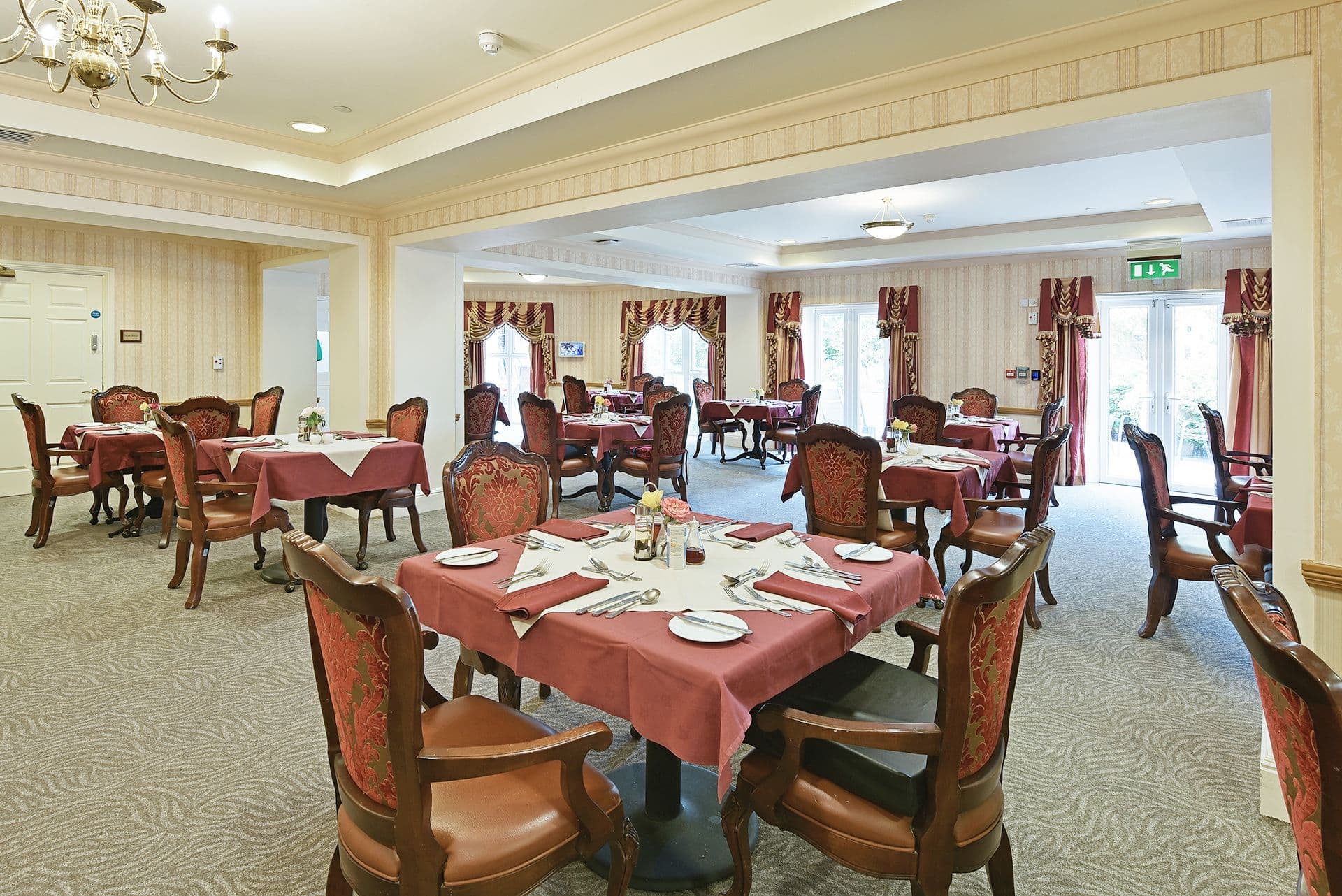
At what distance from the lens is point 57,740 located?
2.77 m

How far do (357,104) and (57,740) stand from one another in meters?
3.92

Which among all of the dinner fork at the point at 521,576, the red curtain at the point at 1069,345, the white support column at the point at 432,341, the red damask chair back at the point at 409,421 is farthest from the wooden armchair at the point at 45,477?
the red curtain at the point at 1069,345

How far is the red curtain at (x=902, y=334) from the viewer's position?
10461mm

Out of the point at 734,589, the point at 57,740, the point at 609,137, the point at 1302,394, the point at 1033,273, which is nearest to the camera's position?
the point at 734,589

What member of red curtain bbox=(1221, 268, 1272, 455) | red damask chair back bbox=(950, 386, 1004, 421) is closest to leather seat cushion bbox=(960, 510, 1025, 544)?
red damask chair back bbox=(950, 386, 1004, 421)

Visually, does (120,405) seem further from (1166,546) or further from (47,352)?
(1166,546)

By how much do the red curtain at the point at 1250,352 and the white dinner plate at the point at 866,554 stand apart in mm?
7473

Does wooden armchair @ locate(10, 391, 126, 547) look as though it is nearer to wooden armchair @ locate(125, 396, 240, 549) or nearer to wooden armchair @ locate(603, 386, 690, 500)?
wooden armchair @ locate(125, 396, 240, 549)

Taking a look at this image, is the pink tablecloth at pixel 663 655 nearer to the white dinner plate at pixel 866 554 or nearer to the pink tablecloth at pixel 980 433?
the white dinner plate at pixel 866 554

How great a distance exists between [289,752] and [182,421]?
3765 mm

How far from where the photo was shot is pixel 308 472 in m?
4.71

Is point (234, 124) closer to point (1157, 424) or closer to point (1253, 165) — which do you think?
point (1253, 165)

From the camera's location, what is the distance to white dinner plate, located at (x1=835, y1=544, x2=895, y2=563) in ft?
7.75

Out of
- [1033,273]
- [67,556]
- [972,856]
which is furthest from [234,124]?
[1033,273]
